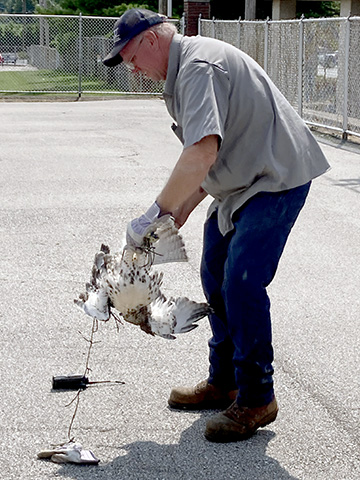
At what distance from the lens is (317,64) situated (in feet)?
55.2

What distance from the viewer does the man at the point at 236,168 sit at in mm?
3463

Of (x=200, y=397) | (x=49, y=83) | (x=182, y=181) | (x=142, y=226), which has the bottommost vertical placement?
(x=49, y=83)

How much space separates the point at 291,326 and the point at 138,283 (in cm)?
200

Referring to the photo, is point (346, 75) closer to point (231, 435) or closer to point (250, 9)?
point (231, 435)

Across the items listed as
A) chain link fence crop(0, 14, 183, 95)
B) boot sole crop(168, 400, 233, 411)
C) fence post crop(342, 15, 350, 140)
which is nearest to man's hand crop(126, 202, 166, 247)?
boot sole crop(168, 400, 233, 411)

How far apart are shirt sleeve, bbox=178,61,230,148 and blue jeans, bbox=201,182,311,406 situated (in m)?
0.45

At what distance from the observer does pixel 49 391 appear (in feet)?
14.8

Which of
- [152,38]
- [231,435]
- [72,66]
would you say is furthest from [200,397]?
[72,66]

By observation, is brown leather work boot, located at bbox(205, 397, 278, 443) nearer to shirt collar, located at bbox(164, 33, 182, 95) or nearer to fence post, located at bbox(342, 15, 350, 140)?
shirt collar, located at bbox(164, 33, 182, 95)

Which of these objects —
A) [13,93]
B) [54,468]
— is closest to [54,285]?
[54,468]

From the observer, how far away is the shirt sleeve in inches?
134

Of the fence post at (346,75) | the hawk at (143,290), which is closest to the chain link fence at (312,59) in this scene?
the fence post at (346,75)

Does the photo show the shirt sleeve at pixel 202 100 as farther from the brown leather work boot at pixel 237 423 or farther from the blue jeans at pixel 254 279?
the brown leather work boot at pixel 237 423

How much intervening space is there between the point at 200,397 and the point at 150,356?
782 mm
